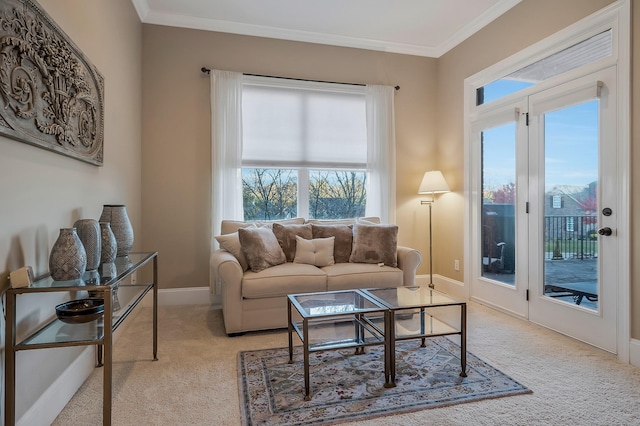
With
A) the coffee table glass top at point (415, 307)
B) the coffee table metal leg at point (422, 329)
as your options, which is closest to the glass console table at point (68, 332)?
the coffee table glass top at point (415, 307)

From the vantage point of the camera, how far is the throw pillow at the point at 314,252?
347cm

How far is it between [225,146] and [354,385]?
280 cm

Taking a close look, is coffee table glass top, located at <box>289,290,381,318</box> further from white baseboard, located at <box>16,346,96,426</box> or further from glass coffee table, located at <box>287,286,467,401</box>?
white baseboard, located at <box>16,346,96,426</box>

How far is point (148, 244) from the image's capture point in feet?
12.7

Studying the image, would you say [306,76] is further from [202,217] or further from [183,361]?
[183,361]

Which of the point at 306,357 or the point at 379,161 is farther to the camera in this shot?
the point at 379,161

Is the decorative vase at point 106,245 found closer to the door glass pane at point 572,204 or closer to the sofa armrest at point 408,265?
the sofa armrest at point 408,265

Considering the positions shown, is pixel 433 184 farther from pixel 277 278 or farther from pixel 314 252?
pixel 277 278

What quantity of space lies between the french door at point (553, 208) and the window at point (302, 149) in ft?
4.60

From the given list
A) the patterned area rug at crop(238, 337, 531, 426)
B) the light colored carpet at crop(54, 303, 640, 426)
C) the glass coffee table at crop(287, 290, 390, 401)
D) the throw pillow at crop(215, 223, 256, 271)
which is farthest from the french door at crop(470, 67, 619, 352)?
the throw pillow at crop(215, 223, 256, 271)

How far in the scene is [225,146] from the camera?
3982 mm

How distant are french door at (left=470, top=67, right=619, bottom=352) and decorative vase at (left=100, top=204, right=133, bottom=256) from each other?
3.35 meters

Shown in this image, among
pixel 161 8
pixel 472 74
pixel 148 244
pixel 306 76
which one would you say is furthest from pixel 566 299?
pixel 161 8

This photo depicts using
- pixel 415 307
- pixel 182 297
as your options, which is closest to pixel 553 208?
pixel 415 307
